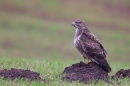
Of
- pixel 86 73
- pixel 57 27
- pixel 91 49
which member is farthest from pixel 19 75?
pixel 57 27

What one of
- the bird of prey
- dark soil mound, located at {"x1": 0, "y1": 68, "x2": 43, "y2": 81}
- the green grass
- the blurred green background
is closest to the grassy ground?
the blurred green background

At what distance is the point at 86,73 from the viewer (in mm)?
9141

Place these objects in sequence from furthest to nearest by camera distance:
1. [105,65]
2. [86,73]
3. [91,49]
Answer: [91,49] → [105,65] → [86,73]

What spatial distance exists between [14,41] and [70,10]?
317 inches

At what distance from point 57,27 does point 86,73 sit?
16704 millimetres

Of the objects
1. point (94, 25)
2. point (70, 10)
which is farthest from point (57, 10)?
point (94, 25)

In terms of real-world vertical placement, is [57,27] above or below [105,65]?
above

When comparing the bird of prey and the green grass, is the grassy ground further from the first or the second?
the bird of prey

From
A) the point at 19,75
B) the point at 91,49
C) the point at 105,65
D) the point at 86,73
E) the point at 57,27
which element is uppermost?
the point at 57,27

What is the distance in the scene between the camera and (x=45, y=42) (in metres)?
23.5

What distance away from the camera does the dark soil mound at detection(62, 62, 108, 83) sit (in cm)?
877

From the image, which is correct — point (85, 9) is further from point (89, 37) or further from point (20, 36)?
point (89, 37)

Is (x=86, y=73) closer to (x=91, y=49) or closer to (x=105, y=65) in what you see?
(x=105, y=65)

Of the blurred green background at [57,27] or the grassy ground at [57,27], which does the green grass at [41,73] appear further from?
the blurred green background at [57,27]
